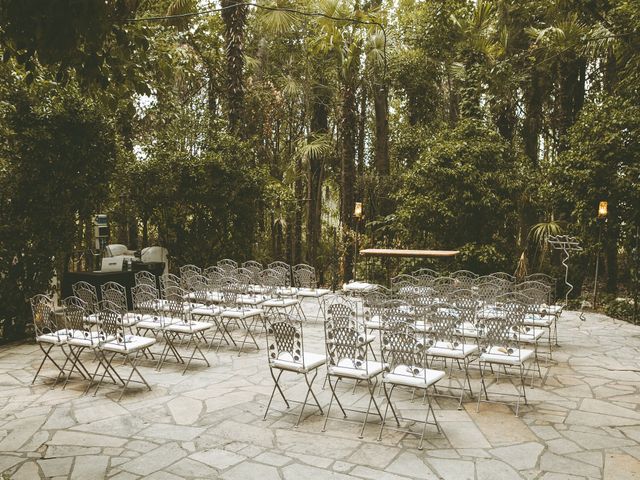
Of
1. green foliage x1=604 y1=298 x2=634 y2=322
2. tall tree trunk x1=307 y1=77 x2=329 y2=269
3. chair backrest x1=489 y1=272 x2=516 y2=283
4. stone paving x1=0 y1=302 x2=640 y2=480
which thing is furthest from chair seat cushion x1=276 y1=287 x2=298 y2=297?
green foliage x1=604 y1=298 x2=634 y2=322

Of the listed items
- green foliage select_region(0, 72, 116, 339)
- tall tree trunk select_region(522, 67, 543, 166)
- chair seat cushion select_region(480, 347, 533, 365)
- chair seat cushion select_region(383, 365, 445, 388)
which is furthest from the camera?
tall tree trunk select_region(522, 67, 543, 166)

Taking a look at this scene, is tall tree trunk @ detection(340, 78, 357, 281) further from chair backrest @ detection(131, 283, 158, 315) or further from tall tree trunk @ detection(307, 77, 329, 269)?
chair backrest @ detection(131, 283, 158, 315)

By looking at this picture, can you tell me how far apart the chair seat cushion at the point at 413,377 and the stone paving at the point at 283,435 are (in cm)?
52

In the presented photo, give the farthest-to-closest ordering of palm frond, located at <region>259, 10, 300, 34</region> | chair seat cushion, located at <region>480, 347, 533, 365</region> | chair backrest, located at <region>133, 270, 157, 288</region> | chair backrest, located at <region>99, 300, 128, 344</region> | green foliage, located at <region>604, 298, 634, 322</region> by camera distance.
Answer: palm frond, located at <region>259, 10, 300, 34</region>
green foliage, located at <region>604, 298, 634, 322</region>
chair backrest, located at <region>133, 270, 157, 288</region>
chair backrest, located at <region>99, 300, 128, 344</region>
chair seat cushion, located at <region>480, 347, 533, 365</region>

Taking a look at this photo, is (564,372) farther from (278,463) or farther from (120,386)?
(120,386)

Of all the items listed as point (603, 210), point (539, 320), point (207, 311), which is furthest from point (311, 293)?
point (603, 210)

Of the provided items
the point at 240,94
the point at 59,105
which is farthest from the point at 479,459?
the point at 240,94

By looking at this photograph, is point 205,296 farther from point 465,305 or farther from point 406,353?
point 406,353

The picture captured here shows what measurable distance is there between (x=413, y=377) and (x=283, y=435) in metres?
1.31

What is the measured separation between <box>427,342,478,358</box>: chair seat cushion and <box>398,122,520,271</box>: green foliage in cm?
680

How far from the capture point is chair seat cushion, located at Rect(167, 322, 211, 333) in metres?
7.20

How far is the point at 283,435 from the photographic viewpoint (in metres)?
4.99

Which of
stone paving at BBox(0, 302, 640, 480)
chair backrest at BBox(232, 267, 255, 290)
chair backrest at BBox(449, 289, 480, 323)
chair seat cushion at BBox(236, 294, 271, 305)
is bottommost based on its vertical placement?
stone paving at BBox(0, 302, 640, 480)

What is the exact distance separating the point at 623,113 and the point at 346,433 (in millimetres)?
9001
